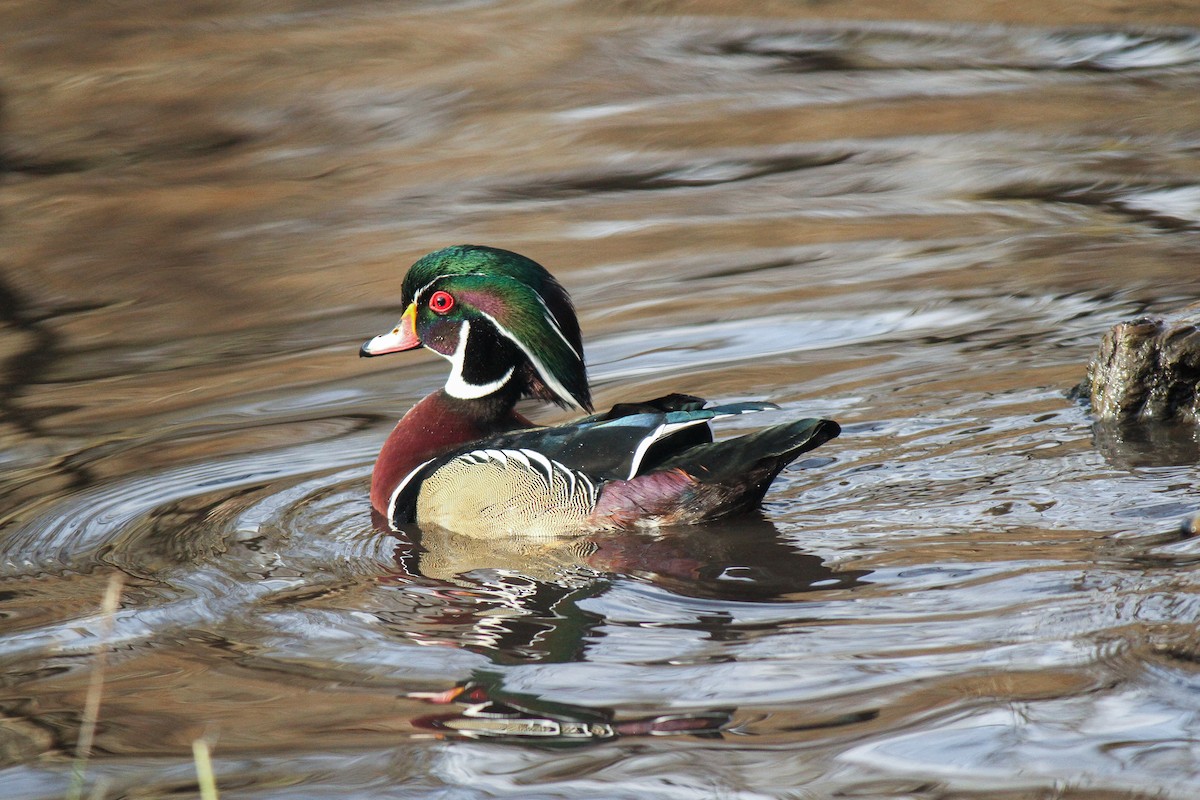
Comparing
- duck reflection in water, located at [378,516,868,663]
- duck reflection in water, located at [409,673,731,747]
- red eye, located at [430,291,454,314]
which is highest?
red eye, located at [430,291,454,314]

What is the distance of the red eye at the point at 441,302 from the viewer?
21.4 ft

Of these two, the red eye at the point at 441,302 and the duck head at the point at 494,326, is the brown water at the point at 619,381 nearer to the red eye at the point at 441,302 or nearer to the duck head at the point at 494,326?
the duck head at the point at 494,326

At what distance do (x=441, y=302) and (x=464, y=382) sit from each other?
350 millimetres

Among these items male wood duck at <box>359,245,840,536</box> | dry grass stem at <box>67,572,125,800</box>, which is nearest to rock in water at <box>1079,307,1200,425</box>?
male wood duck at <box>359,245,840,536</box>

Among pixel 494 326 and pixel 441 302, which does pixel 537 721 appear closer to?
pixel 494 326

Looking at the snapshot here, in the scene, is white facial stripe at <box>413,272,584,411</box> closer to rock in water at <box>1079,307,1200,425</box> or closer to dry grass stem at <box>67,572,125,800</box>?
dry grass stem at <box>67,572,125,800</box>

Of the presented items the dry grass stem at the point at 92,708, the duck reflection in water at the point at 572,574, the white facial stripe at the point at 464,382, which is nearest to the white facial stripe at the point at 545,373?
the white facial stripe at the point at 464,382

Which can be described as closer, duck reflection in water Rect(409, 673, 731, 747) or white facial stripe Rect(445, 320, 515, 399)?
duck reflection in water Rect(409, 673, 731, 747)

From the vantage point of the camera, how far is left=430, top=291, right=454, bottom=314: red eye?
6.53 meters

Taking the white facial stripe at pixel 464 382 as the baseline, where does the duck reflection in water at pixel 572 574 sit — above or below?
below

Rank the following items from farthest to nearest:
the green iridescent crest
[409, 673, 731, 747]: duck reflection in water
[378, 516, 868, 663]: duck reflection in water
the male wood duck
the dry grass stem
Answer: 1. the green iridescent crest
2. the male wood duck
3. [378, 516, 868, 663]: duck reflection in water
4. [409, 673, 731, 747]: duck reflection in water
5. the dry grass stem

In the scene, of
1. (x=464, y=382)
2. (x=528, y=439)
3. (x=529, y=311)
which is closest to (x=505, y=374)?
(x=464, y=382)

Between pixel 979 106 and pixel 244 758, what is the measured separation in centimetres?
891

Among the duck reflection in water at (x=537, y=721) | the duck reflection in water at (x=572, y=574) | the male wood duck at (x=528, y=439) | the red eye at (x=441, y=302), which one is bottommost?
the duck reflection in water at (x=572, y=574)
